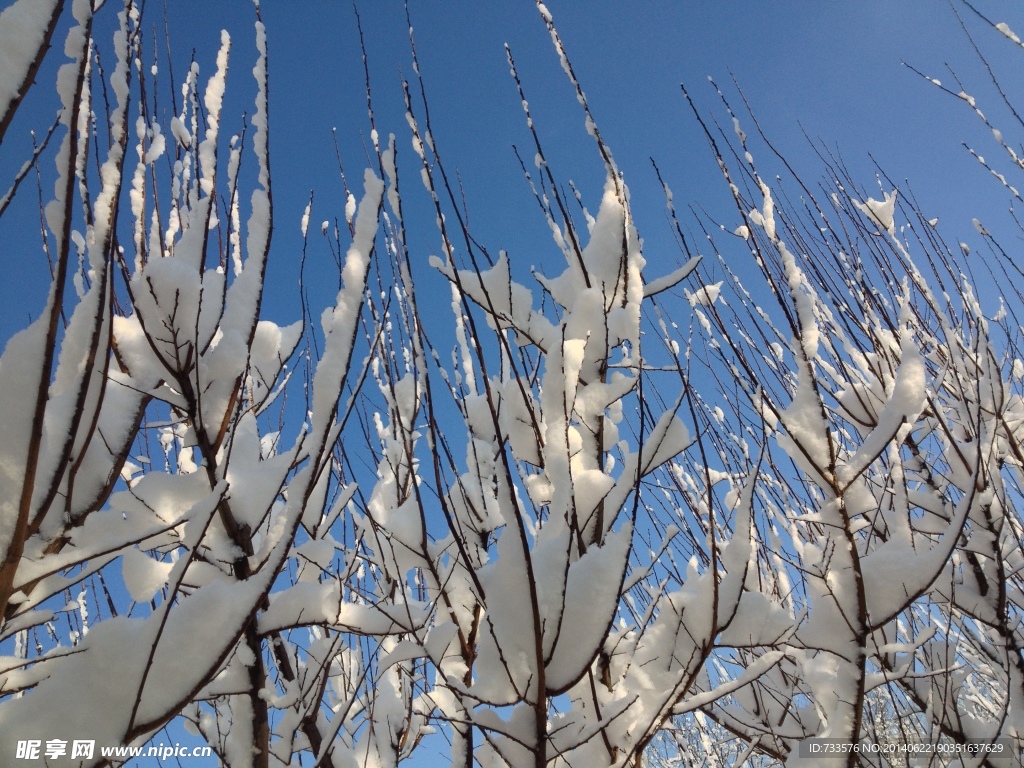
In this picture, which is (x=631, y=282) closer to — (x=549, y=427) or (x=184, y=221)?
(x=549, y=427)

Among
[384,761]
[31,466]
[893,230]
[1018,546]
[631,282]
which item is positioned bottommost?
[384,761]

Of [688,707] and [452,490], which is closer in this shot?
[688,707]

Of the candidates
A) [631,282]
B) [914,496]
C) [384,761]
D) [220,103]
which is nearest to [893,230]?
[914,496]

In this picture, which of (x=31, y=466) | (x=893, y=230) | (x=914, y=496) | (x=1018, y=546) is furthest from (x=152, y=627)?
(x=893, y=230)

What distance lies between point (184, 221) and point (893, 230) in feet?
7.59

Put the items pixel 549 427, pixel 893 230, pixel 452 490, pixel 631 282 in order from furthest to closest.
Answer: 1. pixel 893 230
2. pixel 452 490
3. pixel 631 282
4. pixel 549 427

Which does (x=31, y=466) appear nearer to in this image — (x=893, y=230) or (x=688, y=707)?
(x=688, y=707)

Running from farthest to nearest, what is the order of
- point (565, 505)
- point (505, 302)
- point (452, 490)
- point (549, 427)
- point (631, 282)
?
1. point (452, 490)
2. point (505, 302)
3. point (631, 282)
4. point (549, 427)
5. point (565, 505)

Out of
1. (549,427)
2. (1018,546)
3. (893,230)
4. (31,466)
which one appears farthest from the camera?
(893,230)

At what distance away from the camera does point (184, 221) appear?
4.17ft

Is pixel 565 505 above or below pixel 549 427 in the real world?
below

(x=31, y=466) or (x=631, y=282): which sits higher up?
(x=631, y=282)

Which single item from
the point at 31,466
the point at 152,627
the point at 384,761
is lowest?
the point at 384,761

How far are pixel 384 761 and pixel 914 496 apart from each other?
180cm
